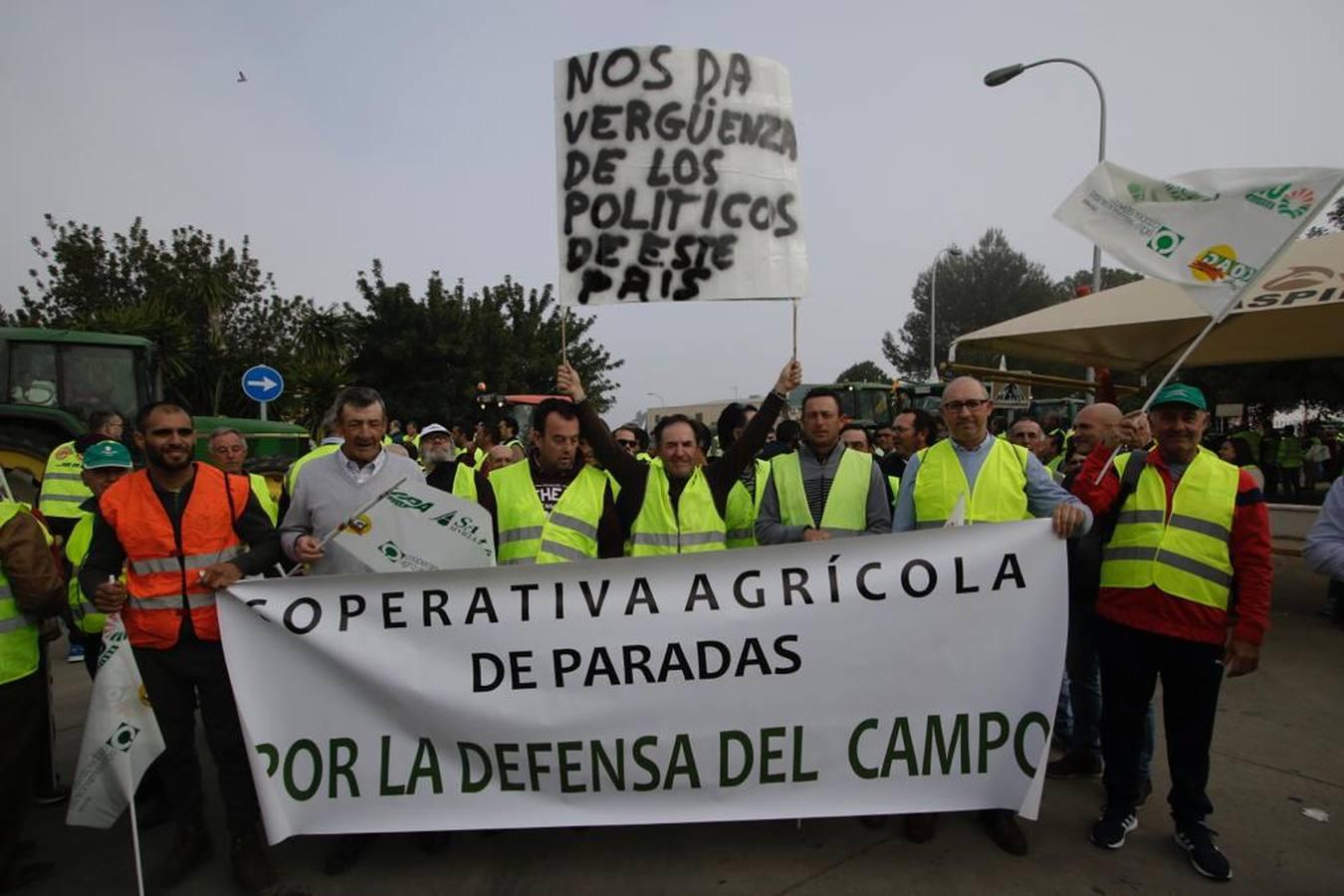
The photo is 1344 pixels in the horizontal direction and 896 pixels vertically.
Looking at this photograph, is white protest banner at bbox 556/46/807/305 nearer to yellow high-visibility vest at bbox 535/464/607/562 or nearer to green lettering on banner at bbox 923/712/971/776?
yellow high-visibility vest at bbox 535/464/607/562

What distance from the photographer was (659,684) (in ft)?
9.96

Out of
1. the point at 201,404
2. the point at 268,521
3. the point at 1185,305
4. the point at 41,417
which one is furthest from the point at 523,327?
the point at 268,521

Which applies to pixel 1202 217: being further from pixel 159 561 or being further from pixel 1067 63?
pixel 1067 63

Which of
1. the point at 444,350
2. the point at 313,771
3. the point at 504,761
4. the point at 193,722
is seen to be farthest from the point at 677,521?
the point at 444,350

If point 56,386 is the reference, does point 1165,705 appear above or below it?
below

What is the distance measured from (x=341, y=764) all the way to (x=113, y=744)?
0.80m

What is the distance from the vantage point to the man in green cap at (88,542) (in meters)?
3.85

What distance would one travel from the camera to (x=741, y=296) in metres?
3.73

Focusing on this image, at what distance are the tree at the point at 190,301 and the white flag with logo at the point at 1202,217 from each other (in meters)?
27.9

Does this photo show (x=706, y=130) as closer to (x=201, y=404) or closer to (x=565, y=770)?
(x=565, y=770)

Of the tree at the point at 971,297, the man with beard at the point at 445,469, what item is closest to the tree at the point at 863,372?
the tree at the point at 971,297

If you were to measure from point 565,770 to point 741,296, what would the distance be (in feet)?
7.41

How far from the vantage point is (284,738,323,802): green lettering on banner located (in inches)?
121

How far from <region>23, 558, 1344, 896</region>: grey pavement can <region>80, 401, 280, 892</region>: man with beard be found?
221mm
